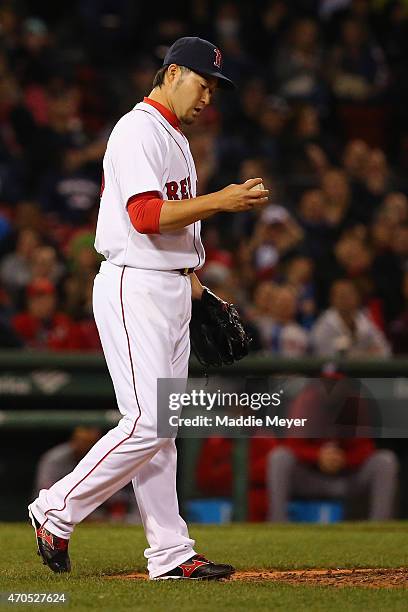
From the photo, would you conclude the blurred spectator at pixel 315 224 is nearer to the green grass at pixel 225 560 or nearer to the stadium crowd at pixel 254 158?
the stadium crowd at pixel 254 158

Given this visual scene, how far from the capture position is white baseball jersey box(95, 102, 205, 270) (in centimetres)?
441

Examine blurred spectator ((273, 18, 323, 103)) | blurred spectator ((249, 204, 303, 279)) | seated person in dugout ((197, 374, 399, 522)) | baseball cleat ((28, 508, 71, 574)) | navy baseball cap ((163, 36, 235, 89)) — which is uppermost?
blurred spectator ((273, 18, 323, 103))

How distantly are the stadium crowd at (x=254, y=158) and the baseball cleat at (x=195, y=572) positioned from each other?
415cm

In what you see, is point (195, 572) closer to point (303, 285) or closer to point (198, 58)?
point (198, 58)

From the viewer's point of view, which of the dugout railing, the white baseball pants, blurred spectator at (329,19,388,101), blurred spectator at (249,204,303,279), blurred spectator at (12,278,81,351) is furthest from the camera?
blurred spectator at (329,19,388,101)

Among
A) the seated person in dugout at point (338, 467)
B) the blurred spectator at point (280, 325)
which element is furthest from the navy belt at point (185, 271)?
the blurred spectator at point (280, 325)

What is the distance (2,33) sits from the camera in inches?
460

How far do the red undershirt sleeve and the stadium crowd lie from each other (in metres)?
4.25

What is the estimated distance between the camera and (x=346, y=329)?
893 centimetres

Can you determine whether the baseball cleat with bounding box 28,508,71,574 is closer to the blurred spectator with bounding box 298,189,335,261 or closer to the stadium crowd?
the stadium crowd

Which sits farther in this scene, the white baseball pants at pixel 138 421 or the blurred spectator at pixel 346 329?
the blurred spectator at pixel 346 329

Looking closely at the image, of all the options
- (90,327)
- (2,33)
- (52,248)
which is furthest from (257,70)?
(90,327)

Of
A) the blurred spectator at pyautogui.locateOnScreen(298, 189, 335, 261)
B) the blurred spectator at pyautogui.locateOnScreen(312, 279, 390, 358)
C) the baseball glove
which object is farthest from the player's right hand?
the blurred spectator at pyautogui.locateOnScreen(298, 189, 335, 261)

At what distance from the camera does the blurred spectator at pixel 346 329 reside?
8883 mm
